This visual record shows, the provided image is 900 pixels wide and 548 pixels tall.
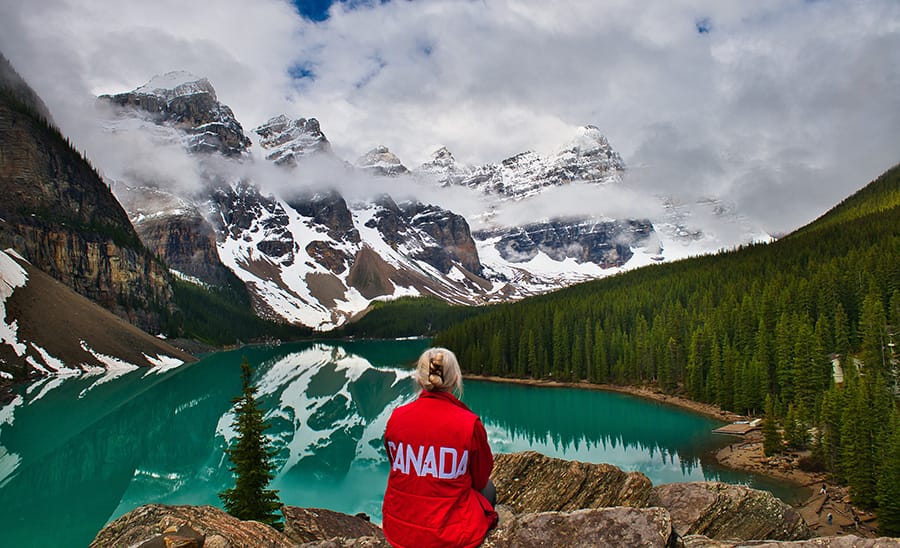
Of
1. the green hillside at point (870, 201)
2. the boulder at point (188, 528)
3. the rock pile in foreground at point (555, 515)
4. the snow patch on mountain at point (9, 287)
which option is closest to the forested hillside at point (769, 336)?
the green hillside at point (870, 201)

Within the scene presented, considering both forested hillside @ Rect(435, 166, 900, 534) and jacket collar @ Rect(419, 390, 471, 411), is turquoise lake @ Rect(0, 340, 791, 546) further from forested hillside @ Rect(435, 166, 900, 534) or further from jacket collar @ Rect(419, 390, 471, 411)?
jacket collar @ Rect(419, 390, 471, 411)

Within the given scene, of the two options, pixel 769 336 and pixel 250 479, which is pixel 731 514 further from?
pixel 769 336

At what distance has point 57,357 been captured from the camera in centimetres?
8031

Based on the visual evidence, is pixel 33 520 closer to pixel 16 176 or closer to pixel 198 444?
pixel 198 444

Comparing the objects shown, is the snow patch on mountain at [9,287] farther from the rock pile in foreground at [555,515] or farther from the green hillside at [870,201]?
the green hillside at [870,201]

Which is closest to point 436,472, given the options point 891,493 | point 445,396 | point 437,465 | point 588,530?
point 437,465

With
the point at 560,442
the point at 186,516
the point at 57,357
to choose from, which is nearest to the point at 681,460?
the point at 560,442

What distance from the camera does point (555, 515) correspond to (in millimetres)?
5383

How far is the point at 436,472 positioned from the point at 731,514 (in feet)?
30.4

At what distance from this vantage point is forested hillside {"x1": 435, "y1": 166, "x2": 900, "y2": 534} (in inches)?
1166

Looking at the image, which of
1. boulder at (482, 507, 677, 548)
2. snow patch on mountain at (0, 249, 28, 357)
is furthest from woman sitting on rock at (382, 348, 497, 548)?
snow patch on mountain at (0, 249, 28, 357)

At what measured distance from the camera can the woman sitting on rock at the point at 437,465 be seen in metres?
4.25

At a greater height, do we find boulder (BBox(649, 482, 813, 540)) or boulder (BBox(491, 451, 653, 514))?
boulder (BBox(491, 451, 653, 514))

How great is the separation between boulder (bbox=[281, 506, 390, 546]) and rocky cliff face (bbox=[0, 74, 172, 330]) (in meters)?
118
